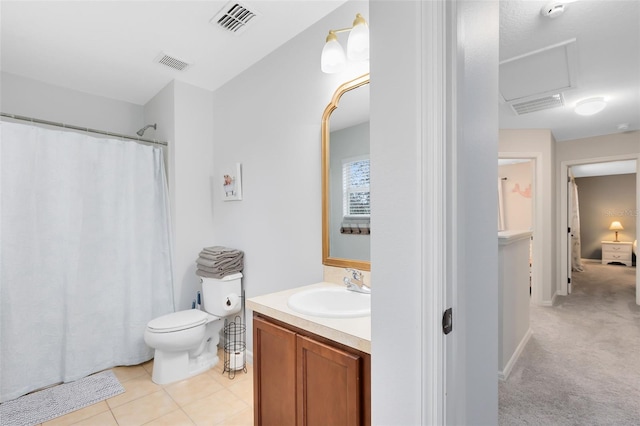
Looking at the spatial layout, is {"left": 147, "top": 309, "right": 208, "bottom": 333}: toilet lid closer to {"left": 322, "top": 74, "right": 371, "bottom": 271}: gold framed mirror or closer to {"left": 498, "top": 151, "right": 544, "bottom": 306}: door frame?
{"left": 322, "top": 74, "right": 371, "bottom": 271}: gold framed mirror

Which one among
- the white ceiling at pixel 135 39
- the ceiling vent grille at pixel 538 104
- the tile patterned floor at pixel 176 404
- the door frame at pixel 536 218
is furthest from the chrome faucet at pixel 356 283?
the door frame at pixel 536 218

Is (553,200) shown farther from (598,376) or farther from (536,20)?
(536,20)

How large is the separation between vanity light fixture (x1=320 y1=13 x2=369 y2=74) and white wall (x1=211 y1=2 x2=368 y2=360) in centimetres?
15

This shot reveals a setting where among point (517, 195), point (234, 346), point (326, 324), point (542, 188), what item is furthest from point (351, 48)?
point (517, 195)

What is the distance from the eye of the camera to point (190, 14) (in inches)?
75.1

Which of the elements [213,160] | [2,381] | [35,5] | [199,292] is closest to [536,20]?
[213,160]

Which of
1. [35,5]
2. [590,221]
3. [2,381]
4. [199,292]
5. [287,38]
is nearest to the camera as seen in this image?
[35,5]

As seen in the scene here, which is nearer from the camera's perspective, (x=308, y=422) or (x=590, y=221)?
(x=308, y=422)

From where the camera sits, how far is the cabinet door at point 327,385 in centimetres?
103

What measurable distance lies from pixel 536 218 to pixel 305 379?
412 centimetres

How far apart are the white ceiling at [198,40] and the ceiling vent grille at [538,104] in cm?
11

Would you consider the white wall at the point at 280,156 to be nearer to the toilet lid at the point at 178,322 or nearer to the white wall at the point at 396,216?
the toilet lid at the point at 178,322

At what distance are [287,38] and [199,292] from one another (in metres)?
2.17

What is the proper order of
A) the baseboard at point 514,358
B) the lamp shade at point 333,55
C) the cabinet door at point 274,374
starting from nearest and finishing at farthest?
the cabinet door at point 274,374 → the lamp shade at point 333,55 → the baseboard at point 514,358
